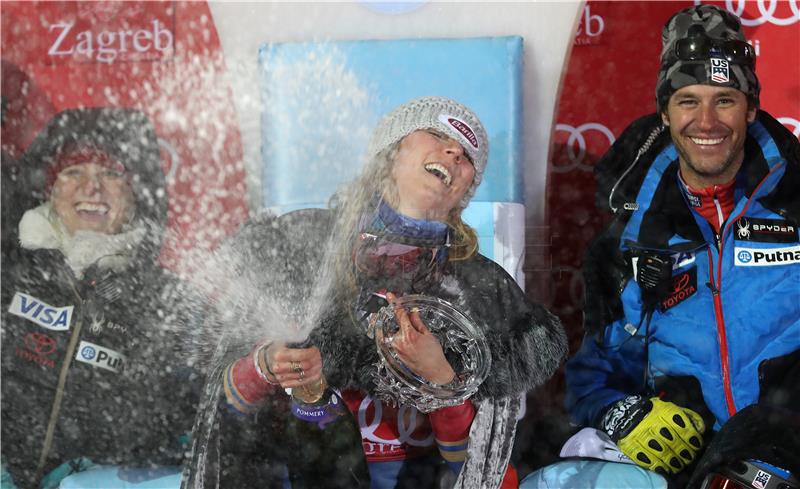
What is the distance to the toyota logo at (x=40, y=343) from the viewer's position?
2639mm

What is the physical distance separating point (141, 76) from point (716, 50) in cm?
193

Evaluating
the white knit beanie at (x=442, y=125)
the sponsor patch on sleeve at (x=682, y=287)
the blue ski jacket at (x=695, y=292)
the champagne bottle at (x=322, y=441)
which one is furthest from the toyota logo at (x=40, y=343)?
the sponsor patch on sleeve at (x=682, y=287)

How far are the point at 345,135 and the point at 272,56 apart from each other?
351 mm

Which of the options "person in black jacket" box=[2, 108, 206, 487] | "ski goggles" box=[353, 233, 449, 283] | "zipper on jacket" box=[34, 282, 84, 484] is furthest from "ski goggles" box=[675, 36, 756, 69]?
"zipper on jacket" box=[34, 282, 84, 484]

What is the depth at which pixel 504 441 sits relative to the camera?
218cm

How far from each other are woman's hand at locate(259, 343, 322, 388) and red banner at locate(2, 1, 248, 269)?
1168mm

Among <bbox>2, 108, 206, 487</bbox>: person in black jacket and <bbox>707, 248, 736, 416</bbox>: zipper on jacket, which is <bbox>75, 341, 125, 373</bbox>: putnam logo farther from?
<bbox>707, 248, 736, 416</bbox>: zipper on jacket

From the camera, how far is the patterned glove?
87.9 inches

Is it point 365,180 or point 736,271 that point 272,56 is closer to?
point 365,180

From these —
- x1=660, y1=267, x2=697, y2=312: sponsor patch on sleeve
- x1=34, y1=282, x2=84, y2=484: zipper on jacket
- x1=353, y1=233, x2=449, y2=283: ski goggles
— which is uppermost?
x1=353, y1=233, x2=449, y2=283: ski goggles

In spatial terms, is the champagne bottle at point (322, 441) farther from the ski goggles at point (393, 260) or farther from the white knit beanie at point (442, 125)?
the white knit beanie at point (442, 125)

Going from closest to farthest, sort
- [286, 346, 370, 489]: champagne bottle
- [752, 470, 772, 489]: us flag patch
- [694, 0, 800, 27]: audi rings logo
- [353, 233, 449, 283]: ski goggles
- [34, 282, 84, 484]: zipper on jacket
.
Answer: [752, 470, 772, 489]: us flag patch
[286, 346, 370, 489]: champagne bottle
[353, 233, 449, 283]: ski goggles
[34, 282, 84, 484]: zipper on jacket
[694, 0, 800, 27]: audi rings logo

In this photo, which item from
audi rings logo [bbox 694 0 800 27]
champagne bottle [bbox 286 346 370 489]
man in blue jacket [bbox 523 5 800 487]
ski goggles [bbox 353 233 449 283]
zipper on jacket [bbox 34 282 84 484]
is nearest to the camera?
champagne bottle [bbox 286 346 370 489]

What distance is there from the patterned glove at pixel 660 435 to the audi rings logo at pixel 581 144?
977 millimetres
